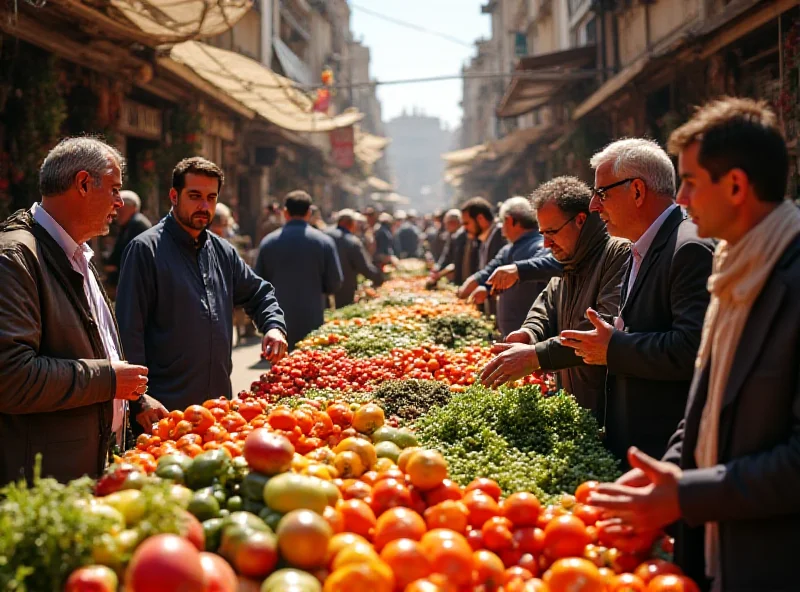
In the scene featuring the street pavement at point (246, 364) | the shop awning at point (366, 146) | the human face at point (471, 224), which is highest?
the shop awning at point (366, 146)

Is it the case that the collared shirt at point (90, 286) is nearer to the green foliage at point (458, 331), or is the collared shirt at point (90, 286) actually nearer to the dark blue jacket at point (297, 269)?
the green foliage at point (458, 331)

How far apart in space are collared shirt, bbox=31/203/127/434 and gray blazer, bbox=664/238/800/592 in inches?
99.8

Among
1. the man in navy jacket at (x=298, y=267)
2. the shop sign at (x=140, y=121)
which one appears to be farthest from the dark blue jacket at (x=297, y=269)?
the shop sign at (x=140, y=121)

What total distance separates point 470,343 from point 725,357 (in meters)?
4.69

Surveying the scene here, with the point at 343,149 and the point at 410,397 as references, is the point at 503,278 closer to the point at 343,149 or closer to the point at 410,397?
the point at 410,397

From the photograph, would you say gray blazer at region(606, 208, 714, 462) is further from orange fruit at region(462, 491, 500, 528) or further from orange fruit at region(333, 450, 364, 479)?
orange fruit at region(333, 450, 364, 479)

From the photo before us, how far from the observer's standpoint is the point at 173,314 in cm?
455

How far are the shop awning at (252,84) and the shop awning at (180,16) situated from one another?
225cm

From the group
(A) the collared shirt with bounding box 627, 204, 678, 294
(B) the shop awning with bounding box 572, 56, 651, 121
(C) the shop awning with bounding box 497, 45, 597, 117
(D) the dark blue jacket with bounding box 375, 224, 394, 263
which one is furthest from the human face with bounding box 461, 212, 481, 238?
(D) the dark blue jacket with bounding box 375, 224, 394, 263

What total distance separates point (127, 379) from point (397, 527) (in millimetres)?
1585

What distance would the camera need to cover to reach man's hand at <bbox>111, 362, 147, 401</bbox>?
10.8 ft

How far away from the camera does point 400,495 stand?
252cm

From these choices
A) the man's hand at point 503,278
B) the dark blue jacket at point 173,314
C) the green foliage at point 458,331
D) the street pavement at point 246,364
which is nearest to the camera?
the dark blue jacket at point 173,314

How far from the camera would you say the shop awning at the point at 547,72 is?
17312 mm
